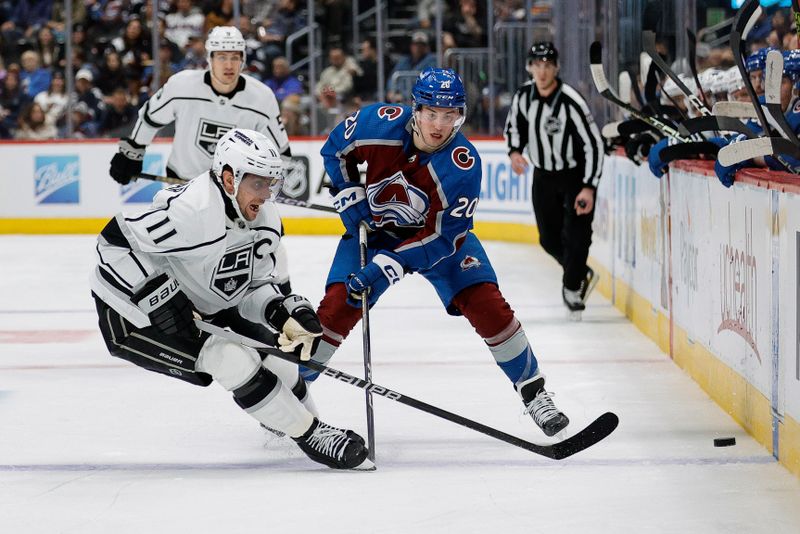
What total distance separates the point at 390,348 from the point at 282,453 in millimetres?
2086

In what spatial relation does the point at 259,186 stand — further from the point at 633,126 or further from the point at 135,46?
the point at 135,46

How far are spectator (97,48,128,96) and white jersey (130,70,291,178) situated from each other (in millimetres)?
6506

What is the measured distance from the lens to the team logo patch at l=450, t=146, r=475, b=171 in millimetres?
3861

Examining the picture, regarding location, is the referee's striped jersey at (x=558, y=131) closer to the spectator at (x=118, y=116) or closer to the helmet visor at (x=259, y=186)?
the helmet visor at (x=259, y=186)

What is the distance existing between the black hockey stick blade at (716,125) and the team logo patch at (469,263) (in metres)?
Result: 0.77

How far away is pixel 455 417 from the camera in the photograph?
12.0 feet

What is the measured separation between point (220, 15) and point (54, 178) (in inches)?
79.7

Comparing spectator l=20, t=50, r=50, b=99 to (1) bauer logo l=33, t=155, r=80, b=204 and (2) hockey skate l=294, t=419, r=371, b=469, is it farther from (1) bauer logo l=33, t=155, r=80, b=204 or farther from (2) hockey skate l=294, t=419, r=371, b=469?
(2) hockey skate l=294, t=419, r=371, b=469

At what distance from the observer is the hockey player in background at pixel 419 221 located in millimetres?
3834

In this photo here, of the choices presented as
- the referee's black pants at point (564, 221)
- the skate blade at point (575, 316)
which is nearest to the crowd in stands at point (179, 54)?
the referee's black pants at point (564, 221)

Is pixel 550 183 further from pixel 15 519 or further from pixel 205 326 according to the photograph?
pixel 15 519

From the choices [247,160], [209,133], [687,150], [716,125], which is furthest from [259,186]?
[209,133]

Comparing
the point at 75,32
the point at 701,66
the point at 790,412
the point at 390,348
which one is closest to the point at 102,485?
the point at 790,412

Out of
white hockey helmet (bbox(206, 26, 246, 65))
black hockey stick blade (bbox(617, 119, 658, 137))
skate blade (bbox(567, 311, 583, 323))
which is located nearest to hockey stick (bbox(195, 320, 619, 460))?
white hockey helmet (bbox(206, 26, 246, 65))
